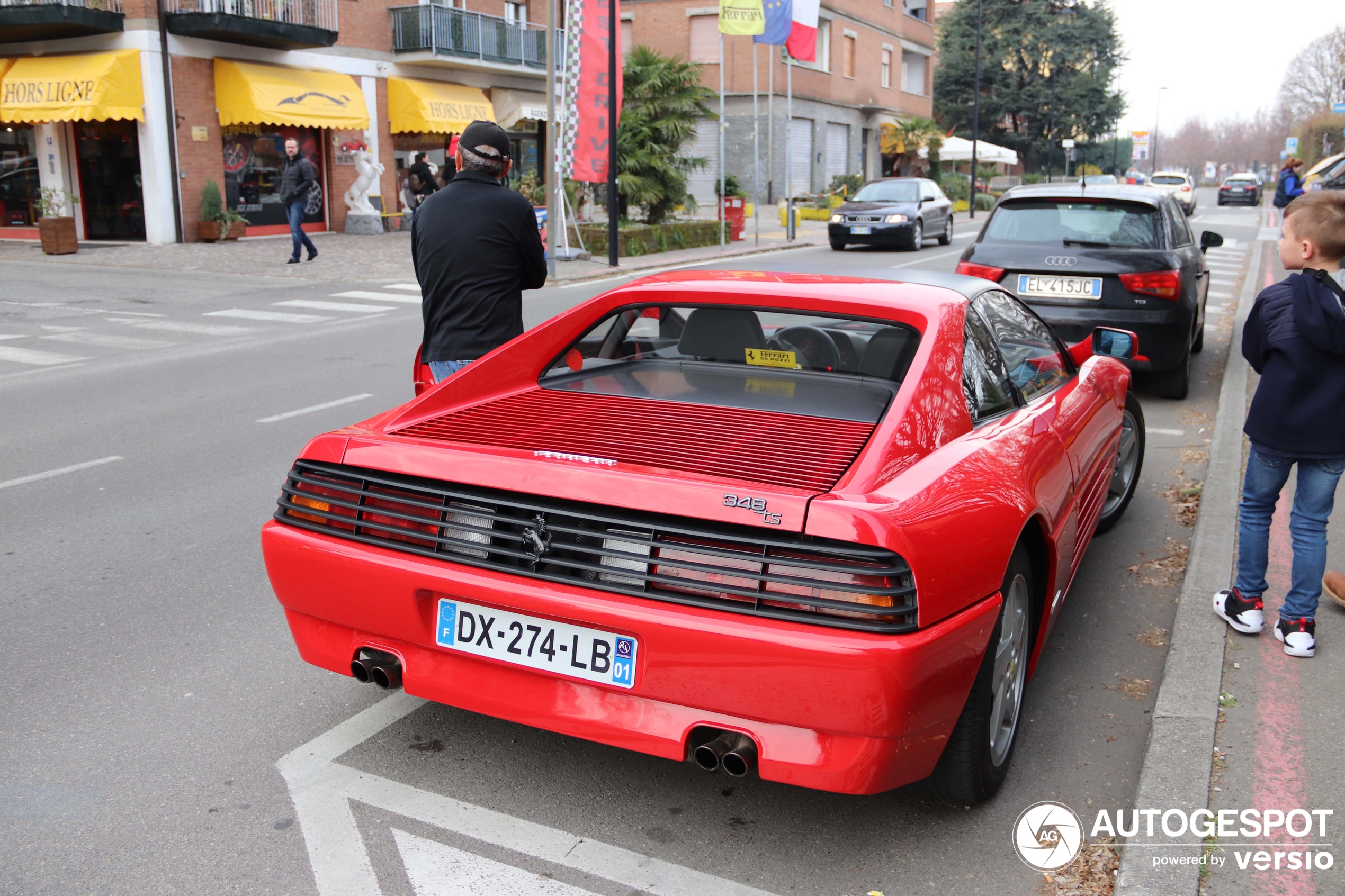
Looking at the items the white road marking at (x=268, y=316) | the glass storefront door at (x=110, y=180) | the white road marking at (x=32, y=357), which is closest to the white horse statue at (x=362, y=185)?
the glass storefront door at (x=110, y=180)

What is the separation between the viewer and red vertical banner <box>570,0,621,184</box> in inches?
752

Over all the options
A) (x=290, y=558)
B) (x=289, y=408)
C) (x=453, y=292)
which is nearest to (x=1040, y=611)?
(x=290, y=558)

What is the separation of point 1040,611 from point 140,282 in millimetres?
16637

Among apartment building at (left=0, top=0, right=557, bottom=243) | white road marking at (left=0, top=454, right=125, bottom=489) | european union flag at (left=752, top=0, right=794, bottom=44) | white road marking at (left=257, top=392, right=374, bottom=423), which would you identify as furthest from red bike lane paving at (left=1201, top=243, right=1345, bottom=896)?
apartment building at (left=0, top=0, right=557, bottom=243)

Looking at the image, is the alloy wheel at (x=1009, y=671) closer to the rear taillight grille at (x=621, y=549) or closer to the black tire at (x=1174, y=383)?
the rear taillight grille at (x=621, y=549)

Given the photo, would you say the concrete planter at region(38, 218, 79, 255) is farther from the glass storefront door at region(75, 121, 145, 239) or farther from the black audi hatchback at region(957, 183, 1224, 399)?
the black audi hatchback at region(957, 183, 1224, 399)

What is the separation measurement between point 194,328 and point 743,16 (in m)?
15.2

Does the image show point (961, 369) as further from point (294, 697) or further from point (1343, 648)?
point (294, 697)

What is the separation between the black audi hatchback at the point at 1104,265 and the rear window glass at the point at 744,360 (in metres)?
4.90

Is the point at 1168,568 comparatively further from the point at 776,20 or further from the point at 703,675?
the point at 776,20

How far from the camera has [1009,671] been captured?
10.2 ft

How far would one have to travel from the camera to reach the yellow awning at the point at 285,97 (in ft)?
77.5

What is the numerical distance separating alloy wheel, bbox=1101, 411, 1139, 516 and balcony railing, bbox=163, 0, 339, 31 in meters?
22.1

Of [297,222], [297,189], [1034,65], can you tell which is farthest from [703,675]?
[1034,65]
